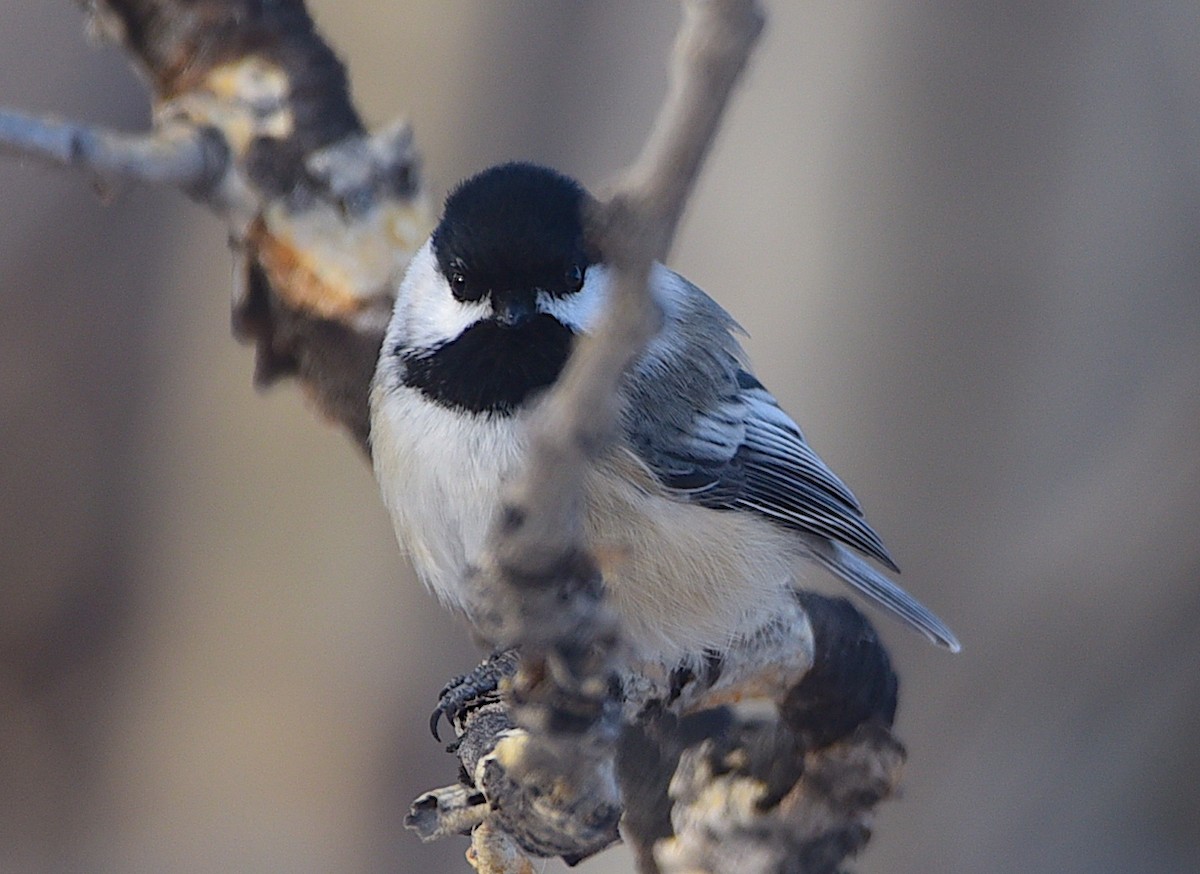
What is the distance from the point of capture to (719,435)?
160cm

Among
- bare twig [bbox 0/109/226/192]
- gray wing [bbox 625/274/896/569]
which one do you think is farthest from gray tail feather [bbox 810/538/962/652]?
bare twig [bbox 0/109/226/192]

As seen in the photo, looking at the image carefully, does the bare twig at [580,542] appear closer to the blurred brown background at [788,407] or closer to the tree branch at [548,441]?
the tree branch at [548,441]

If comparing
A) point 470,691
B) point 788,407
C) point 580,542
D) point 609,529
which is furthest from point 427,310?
Answer: point 788,407

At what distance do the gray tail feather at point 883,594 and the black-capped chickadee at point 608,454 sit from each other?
73 mm

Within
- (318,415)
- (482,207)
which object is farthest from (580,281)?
(318,415)

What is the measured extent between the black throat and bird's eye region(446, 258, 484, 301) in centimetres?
3

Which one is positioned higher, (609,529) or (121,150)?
(121,150)

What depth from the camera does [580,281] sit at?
1318mm

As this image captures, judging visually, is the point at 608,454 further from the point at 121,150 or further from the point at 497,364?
the point at 121,150

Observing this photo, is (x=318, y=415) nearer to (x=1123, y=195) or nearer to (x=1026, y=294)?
(x=1026, y=294)

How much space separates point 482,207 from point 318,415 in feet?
1.69

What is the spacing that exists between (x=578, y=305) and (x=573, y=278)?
0.10 feet

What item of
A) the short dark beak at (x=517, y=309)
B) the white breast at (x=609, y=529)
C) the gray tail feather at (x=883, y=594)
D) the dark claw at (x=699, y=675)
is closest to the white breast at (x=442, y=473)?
the white breast at (x=609, y=529)

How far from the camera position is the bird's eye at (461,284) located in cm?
135
